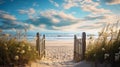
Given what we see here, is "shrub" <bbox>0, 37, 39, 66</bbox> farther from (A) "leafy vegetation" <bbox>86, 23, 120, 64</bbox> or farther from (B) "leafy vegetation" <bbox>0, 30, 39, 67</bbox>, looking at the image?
(A) "leafy vegetation" <bbox>86, 23, 120, 64</bbox>

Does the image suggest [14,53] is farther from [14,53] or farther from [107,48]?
[107,48]

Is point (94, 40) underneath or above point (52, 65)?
above

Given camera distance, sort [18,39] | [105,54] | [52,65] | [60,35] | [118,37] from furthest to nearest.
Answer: [60,35]
[52,65]
[18,39]
[118,37]
[105,54]

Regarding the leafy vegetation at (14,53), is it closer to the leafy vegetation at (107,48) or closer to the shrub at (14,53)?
the shrub at (14,53)

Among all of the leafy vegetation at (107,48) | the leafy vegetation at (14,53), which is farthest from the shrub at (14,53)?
the leafy vegetation at (107,48)

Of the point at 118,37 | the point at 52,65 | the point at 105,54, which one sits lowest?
the point at 52,65

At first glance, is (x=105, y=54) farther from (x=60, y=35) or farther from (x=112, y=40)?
(x=60, y=35)

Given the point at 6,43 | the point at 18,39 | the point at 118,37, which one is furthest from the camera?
the point at 18,39

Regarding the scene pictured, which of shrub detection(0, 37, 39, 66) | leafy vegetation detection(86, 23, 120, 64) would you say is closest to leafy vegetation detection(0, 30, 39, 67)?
shrub detection(0, 37, 39, 66)

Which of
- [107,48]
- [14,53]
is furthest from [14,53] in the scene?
[107,48]

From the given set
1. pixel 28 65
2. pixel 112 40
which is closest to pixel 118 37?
pixel 112 40

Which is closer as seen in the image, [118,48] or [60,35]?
[118,48]

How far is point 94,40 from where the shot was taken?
23.5 ft

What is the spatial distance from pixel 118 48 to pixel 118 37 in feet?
1.49
